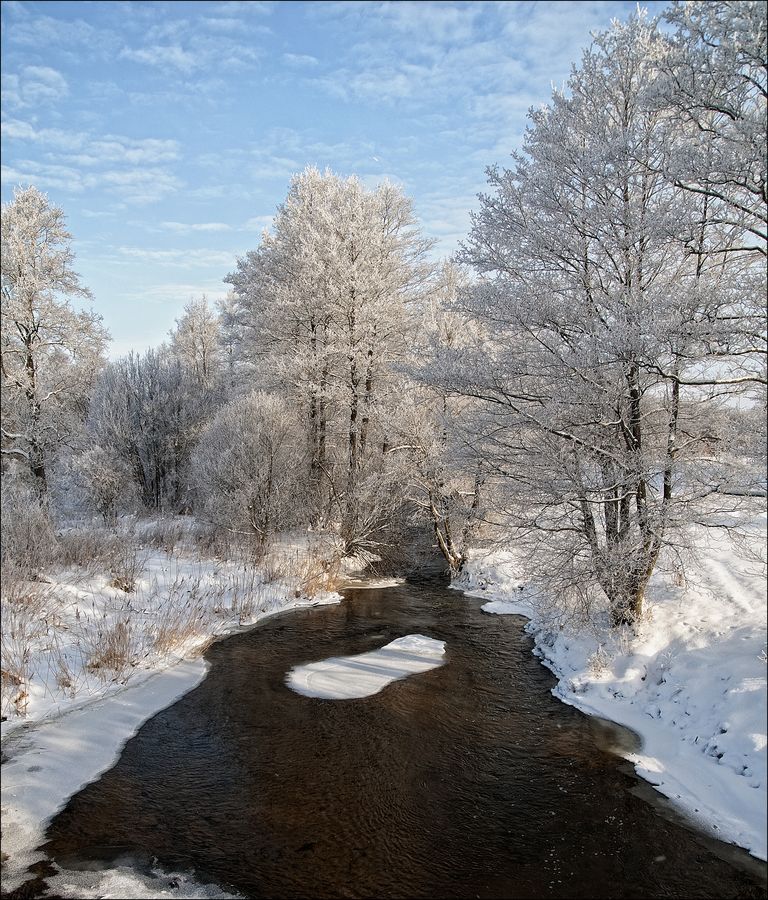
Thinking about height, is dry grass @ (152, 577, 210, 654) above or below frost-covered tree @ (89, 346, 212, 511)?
below

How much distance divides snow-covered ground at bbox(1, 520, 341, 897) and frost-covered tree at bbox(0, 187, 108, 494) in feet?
16.6

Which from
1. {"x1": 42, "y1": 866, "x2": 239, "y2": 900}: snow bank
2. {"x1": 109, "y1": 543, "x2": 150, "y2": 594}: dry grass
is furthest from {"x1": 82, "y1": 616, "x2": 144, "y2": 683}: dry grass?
{"x1": 42, "y1": 866, "x2": 239, "y2": 900}: snow bank

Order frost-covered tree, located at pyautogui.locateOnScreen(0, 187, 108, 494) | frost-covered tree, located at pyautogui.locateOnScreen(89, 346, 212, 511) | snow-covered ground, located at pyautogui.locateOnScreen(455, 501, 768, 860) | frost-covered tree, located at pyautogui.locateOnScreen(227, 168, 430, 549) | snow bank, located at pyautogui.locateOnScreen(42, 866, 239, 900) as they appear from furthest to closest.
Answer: frost-covered tree, located at pyautogui.locateOnScreen(89, 346, 212, 511) → frost-covered tree, located at pyautogui.locateOnScreen(227, 168, 430, 549) → frost-covered tree, located at pyautogui.locateOnScreen(0, 187, 108, 494) → snow-covered ground, located at pyautogui.locateOnScreen(455, 501, 768, 860) → snow bank, located at pyautogui.locateOnScreen(42, 866, 239, 900)

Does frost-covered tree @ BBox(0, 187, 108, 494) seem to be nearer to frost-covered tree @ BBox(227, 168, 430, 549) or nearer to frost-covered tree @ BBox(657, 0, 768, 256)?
frost-covered tree @ BBox(227, 168, 430, 549)

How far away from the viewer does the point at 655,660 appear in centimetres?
815

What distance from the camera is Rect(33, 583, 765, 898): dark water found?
4.89 m

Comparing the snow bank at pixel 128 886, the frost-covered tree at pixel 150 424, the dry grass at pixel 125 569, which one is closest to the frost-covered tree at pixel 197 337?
the frost-covered tree at pixel 150 424

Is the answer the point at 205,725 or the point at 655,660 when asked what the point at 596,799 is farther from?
the point at 205,725

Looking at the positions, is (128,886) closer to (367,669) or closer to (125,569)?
(367,669)

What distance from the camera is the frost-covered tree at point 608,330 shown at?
24.3ft

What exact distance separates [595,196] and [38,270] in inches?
569

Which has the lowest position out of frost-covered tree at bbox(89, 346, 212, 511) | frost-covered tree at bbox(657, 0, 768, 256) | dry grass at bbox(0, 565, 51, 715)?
dry grass at bbox(0, 565, 51, 715)

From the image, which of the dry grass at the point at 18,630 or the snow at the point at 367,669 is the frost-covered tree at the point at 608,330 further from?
the dry grass at the point at 18,630

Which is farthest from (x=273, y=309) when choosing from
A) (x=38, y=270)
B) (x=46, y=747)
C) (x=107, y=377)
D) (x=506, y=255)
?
(x=46, y=747)
